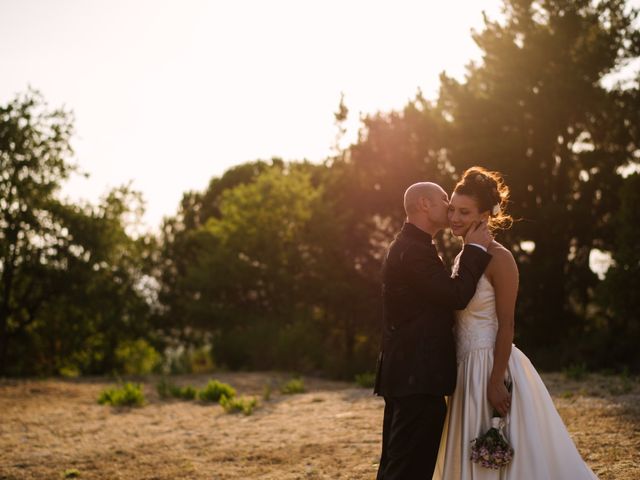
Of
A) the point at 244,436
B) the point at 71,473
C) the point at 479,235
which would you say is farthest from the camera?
the point at 244,436

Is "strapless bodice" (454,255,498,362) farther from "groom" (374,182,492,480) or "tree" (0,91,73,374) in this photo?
"tree" (0,91,73,374)

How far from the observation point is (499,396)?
4371mm

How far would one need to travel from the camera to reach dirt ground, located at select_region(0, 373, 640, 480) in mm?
7332

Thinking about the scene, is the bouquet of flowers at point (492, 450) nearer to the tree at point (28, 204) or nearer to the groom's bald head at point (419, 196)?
the groom's bald head at point (419, 196)

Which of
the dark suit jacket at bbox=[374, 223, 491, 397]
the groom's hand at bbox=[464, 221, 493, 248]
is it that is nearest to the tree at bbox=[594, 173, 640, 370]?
the groom's hand at bbox=[464, 221, 493, 248]

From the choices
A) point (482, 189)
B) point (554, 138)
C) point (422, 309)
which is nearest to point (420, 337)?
point (422, 309)

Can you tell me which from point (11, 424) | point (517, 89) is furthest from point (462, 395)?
point (517, 89)

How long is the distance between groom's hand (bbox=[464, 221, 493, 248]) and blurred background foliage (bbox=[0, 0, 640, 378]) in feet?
42.4

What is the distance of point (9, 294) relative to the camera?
76.4 ft

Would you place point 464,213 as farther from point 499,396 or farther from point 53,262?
point 53,262

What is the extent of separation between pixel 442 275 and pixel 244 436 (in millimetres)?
5935

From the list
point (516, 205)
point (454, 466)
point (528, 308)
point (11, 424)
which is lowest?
point (11, 424)

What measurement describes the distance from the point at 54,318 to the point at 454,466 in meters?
24.0

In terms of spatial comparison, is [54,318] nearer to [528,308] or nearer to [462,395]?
[528,308]
